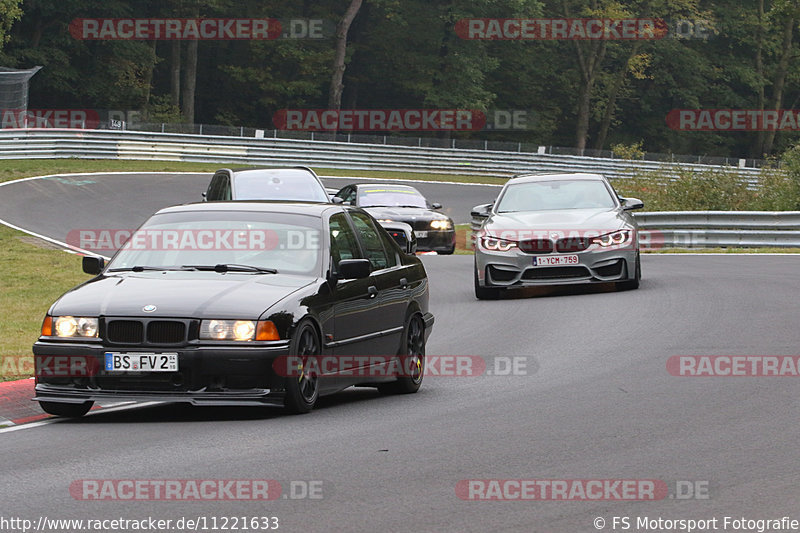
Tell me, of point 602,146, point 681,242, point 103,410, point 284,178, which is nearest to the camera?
point 103,410

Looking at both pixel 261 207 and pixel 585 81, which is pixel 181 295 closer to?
pixel 261 207

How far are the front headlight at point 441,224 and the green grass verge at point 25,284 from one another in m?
7.08

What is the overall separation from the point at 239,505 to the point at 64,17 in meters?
63.9

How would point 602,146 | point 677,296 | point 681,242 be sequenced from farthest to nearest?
point 602,146 → point 681,242 → point 677,296

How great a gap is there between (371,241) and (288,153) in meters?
42.3

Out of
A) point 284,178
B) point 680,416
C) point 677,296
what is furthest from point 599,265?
point 680,416

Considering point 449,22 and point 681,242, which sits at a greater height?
point 449,22

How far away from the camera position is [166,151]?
5044cm

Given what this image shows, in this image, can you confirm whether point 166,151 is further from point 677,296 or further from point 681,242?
point 677,296

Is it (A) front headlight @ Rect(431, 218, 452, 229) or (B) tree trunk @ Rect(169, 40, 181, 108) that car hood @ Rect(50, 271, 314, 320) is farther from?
(B) tree trunk @ Rect(169, 40, 181, 108)

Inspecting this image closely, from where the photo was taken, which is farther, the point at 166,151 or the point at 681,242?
the point at 166,151

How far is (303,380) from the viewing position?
927cm

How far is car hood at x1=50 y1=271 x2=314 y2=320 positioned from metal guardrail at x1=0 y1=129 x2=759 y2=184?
117 ft

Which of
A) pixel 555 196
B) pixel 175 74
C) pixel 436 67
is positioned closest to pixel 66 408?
pixel 555 196
